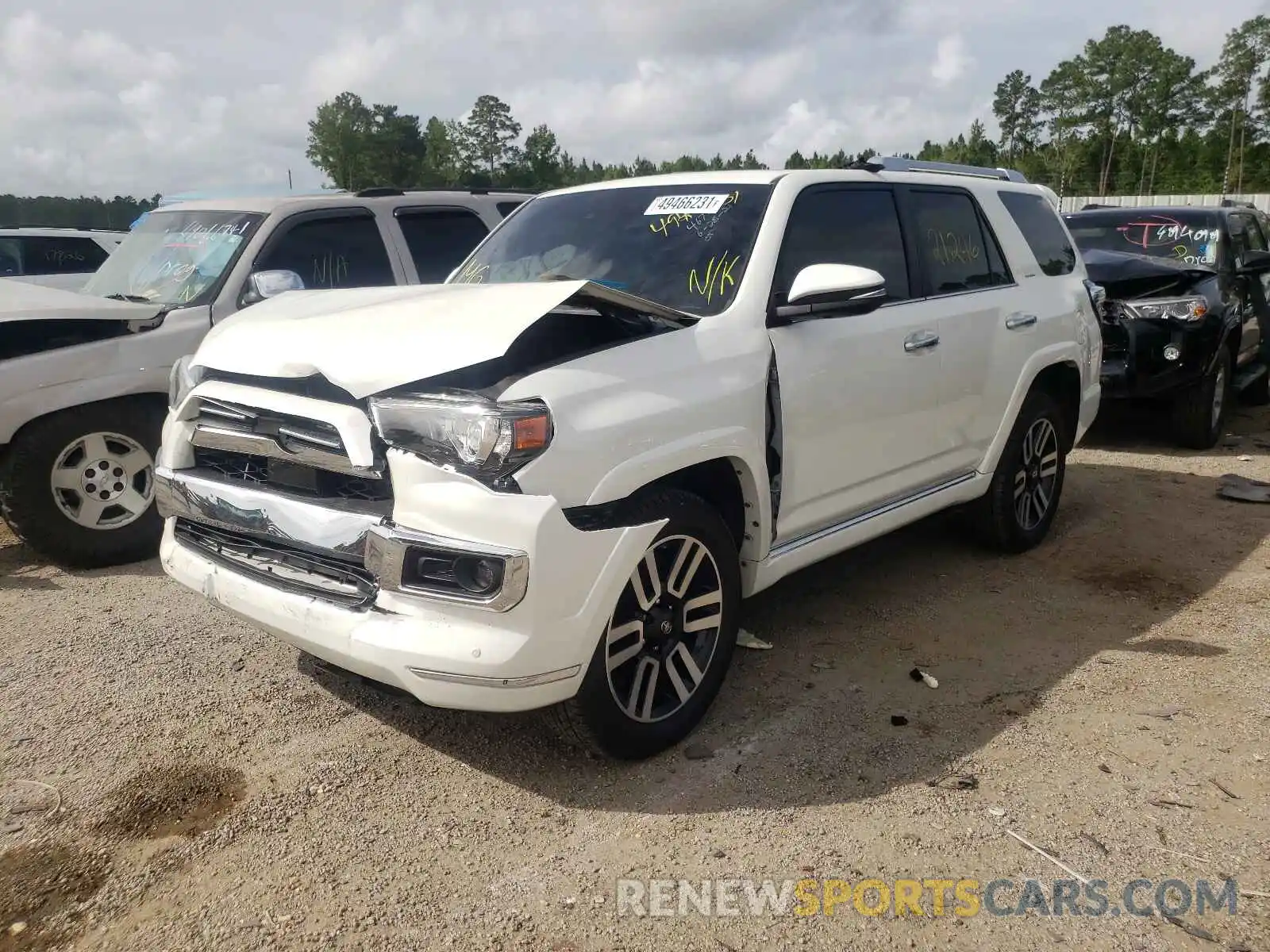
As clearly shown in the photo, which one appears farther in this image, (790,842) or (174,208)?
(174,208)

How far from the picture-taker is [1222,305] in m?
7.83

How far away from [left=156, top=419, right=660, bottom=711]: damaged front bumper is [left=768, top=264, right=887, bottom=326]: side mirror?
105 centimetres

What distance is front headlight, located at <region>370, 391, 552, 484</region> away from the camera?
2617 mm

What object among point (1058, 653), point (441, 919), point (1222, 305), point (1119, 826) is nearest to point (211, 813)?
point (441, 919)

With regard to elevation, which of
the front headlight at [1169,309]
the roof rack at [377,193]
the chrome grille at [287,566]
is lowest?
the chrome grille at [287,566]

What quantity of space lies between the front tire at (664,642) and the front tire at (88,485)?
2.97 m

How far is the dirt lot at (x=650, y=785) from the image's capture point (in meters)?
2.49

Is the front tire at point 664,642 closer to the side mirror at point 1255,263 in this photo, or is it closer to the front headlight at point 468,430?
the front headlight at point 468,430

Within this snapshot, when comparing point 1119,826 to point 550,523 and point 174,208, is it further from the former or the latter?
point 174,208

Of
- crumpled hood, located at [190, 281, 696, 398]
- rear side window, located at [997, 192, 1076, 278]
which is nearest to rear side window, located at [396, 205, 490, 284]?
crumpled hood, located at [190, 281, 696, 398]

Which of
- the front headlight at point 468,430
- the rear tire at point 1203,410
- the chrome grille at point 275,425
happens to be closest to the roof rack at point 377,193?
the chrome grille at point 275,425

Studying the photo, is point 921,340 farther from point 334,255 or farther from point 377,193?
point 377,193

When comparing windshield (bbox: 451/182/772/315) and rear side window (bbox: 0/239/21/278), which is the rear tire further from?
rear side window (bbox: 0/239/21/278)

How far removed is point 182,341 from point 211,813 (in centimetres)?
303
